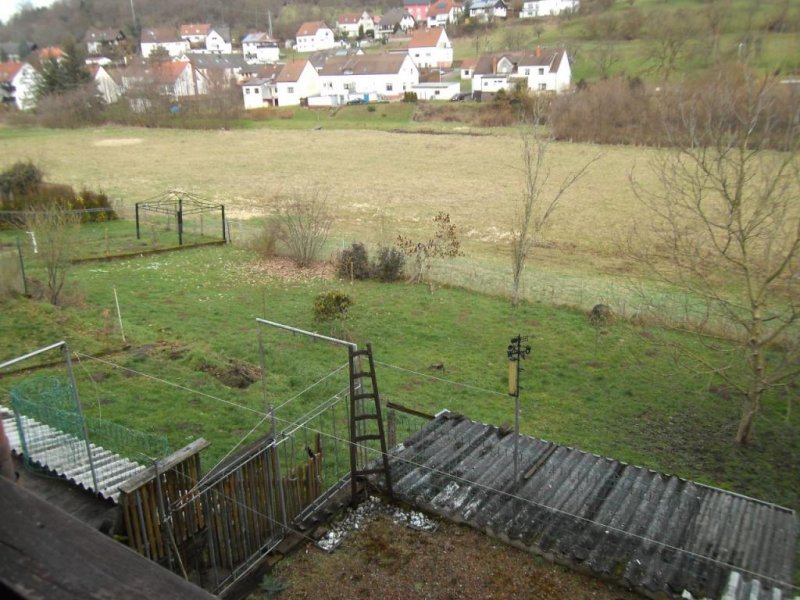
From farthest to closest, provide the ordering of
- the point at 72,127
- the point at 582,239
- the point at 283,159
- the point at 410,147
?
the point at 72,127 → the point at 410,147 → the point at 283,159 → the point at 582,239

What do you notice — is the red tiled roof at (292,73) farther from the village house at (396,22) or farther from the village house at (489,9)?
the village house at (396,22)

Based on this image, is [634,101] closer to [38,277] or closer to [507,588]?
[38,277]

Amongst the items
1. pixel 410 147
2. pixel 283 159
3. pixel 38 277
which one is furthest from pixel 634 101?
pixel 38 277

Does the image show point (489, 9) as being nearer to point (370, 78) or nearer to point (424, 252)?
point (370, 78)

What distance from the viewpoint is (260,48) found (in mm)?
130500

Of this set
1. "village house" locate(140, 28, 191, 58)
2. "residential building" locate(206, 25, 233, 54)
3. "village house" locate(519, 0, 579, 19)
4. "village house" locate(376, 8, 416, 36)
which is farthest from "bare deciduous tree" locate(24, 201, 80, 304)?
"residential building" locate(206, 25, 233, 54)

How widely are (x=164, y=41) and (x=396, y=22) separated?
48.5m

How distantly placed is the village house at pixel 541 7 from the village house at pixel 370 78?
5538 cm

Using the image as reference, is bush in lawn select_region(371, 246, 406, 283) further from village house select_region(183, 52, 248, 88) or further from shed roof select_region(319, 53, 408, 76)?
shed roof select_region(319, 53, 408, 76)

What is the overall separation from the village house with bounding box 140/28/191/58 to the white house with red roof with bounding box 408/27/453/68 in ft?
176

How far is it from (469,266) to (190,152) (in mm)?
38451

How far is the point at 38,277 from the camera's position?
21172 millimetres

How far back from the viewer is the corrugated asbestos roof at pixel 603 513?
25.5 ft

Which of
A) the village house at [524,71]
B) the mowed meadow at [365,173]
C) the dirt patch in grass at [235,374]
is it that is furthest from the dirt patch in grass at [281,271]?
the village house at [524,71]
